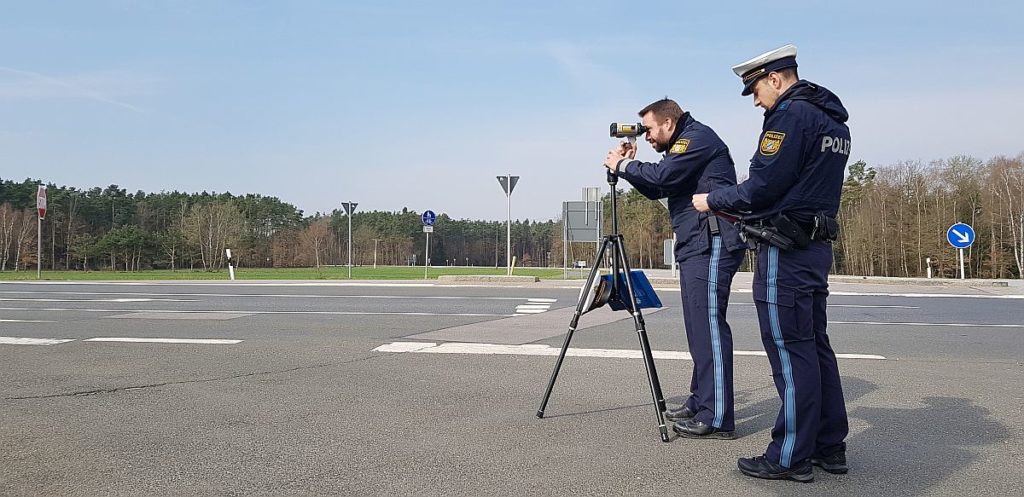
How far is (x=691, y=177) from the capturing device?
4.16 metres

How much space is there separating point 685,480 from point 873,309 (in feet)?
38.1

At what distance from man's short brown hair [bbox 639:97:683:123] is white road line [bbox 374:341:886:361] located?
3199 millimetres

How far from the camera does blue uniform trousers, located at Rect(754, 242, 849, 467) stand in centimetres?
340

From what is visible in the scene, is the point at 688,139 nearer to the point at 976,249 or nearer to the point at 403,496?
the point at 403,496

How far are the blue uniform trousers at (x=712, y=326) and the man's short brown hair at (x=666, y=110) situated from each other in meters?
0.80

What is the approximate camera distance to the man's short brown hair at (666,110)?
4.44 m

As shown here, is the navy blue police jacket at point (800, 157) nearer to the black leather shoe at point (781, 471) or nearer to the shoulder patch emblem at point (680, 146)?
the shoulder patch emblem at point (680, 146)

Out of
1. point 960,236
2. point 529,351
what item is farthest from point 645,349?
point 960,236

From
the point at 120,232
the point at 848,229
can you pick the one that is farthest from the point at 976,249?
the point at 120,232

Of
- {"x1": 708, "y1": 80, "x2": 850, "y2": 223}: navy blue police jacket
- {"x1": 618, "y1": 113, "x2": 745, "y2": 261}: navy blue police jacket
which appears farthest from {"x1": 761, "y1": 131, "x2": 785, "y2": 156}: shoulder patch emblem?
{"x1": 618, "y1": 113, "x2": 745, "y2": 261}: navy blue police jacket

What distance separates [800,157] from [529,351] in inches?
179

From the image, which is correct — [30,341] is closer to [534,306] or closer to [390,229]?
[534,306]

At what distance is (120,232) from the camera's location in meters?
72.8

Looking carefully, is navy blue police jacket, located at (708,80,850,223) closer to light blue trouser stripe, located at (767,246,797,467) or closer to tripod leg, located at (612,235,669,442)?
light blue trouser stripe, located at (767,246,797,467)
